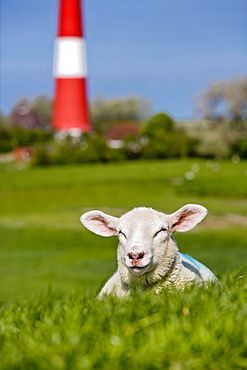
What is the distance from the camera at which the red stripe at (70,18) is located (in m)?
62.4

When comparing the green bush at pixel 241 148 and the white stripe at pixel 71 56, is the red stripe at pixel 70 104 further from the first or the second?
the green bush at pixel 241 148

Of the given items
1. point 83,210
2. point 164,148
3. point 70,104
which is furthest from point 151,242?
point 70,104

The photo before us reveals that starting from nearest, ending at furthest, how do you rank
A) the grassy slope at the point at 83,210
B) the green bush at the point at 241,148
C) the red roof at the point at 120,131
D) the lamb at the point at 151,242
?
1. the lamb at the point at 151,242
2. the grassy slope at the point at 83,210
3. the green bush at the point at 241,148
4. the red roof at the point at 120,131

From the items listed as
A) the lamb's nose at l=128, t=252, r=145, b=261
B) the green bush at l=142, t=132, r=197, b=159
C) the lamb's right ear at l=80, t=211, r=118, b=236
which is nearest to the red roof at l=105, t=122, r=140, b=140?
the green bush at l=142, t=132, r=197, b=159

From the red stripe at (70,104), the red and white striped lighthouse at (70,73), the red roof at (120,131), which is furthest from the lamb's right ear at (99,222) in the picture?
the red roof at (120,131)

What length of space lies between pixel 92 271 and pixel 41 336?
9.79 metres

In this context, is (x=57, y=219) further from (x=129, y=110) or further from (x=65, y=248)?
(x=129, y=110)

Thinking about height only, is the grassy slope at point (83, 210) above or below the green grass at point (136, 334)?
below

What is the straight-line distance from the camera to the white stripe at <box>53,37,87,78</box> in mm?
62625

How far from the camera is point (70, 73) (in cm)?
6406

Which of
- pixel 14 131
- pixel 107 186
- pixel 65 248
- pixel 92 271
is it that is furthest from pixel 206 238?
pixel 14 131

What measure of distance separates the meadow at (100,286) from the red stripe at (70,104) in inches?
1016

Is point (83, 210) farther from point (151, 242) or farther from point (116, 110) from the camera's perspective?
point (116, 110)

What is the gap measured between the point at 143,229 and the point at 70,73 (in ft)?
200
